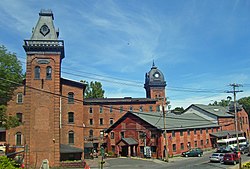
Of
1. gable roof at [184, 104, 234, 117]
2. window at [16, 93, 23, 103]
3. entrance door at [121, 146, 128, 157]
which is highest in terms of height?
window at [16, 93, 23, 103]

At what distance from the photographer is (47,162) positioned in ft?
110

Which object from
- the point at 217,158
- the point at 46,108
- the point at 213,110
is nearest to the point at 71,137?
the point at 46,108

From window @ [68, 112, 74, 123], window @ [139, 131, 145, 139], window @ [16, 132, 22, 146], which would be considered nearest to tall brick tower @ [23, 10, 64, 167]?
window @ [16, 132, 22, 146]

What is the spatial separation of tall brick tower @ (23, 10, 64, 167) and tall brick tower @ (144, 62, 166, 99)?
161ft

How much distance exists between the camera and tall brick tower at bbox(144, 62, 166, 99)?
84387 mm

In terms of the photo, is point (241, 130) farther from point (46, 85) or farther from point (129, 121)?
point (46, 85)

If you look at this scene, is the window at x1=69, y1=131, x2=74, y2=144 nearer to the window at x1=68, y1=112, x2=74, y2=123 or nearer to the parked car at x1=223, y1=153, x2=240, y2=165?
the window at x1=68, y1=112, x2=74, y2=123

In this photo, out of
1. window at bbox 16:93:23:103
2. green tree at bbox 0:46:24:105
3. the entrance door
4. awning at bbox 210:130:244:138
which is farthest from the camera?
awning at bbox 210:130:244:138

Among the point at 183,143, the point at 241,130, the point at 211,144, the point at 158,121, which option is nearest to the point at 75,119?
the point at 158,121

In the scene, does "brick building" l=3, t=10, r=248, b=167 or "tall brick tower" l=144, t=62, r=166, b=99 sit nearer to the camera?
"brick building" l=3, t=10, r=248, b=167

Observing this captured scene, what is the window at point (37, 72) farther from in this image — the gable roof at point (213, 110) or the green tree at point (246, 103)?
the green tree at point (246, 103)

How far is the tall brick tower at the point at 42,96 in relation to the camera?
35969mm

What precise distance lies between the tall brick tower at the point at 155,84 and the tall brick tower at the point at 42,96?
161ft

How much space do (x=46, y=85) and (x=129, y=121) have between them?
18728 millimetres
